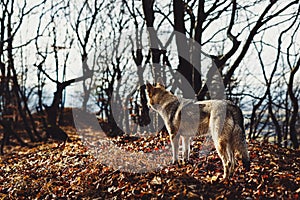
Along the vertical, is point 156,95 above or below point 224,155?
above

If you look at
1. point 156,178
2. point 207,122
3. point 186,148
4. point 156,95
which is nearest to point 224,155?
point 207,122

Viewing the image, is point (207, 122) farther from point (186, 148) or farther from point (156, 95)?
point (156, 95)

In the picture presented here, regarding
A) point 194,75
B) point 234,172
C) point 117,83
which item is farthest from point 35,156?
point 117,83

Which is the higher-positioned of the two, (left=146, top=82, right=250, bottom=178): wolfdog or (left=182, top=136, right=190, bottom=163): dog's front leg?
(left=146, top=82, right=250, bottom=178): wolfdog

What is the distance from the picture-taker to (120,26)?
26.0m

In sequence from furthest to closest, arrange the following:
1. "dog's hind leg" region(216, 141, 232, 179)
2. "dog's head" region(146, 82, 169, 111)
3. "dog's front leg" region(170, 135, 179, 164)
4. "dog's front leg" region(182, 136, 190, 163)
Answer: "dog's head" region(146, 82, 169, 111) < "dog's front leg" region(182, 136, 190, 163) < "dog's front leg" region(170, 135, 179, 164) < "dog's hind leg" region(216, 141, 232, 179)

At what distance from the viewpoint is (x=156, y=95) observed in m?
8.47

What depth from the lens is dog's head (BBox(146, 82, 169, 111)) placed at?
8.42 meters

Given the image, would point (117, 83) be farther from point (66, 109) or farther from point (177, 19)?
point (177, 19)

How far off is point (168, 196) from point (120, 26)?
20.5 meters

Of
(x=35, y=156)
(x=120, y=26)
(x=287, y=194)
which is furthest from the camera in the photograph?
(x=120, y=26)

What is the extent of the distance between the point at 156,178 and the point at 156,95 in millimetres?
1927

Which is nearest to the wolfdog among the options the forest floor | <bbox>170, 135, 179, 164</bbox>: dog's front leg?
<bbox>170, 135, 179, 164</bbox>: dog's front leg

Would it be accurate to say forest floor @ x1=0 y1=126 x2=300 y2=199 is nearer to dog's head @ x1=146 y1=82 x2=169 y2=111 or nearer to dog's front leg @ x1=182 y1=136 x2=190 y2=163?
dog's front leg @ x1=182 y1=136 x2=190 y2=163
